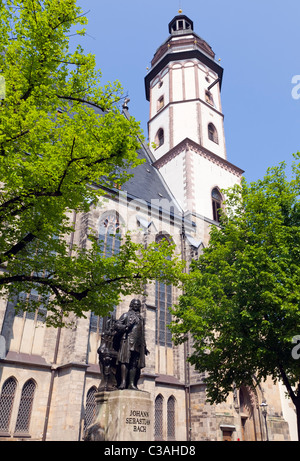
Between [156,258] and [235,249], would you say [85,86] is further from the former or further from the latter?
[235,249]

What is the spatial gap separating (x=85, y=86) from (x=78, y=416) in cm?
1118

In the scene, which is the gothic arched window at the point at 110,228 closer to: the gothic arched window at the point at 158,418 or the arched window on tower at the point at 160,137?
the gothic arched window at the point at 158,418

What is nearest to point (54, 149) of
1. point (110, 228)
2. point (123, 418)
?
point (123, 418)

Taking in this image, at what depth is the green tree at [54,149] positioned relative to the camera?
6578 millimetres

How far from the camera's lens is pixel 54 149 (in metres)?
6.72

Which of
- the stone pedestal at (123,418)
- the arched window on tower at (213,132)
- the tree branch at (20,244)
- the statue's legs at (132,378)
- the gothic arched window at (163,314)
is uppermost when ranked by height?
the arched window on tower at (213,132)

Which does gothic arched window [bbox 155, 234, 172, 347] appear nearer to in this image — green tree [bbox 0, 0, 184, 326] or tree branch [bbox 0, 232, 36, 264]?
green tree [bbox 0, 0, 184, 326]

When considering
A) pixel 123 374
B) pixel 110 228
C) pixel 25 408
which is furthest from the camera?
pixel 110 228

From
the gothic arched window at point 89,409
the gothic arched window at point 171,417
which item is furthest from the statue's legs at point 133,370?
the gothic arched window at point 171,417

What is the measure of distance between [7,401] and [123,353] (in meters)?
7.58

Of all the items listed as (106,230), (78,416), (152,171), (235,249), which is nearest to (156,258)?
(235,249)

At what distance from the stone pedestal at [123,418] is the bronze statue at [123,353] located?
36cm

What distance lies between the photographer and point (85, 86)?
8422 millimetres

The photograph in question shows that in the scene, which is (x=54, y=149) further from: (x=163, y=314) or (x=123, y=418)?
(x=163, y=314)
